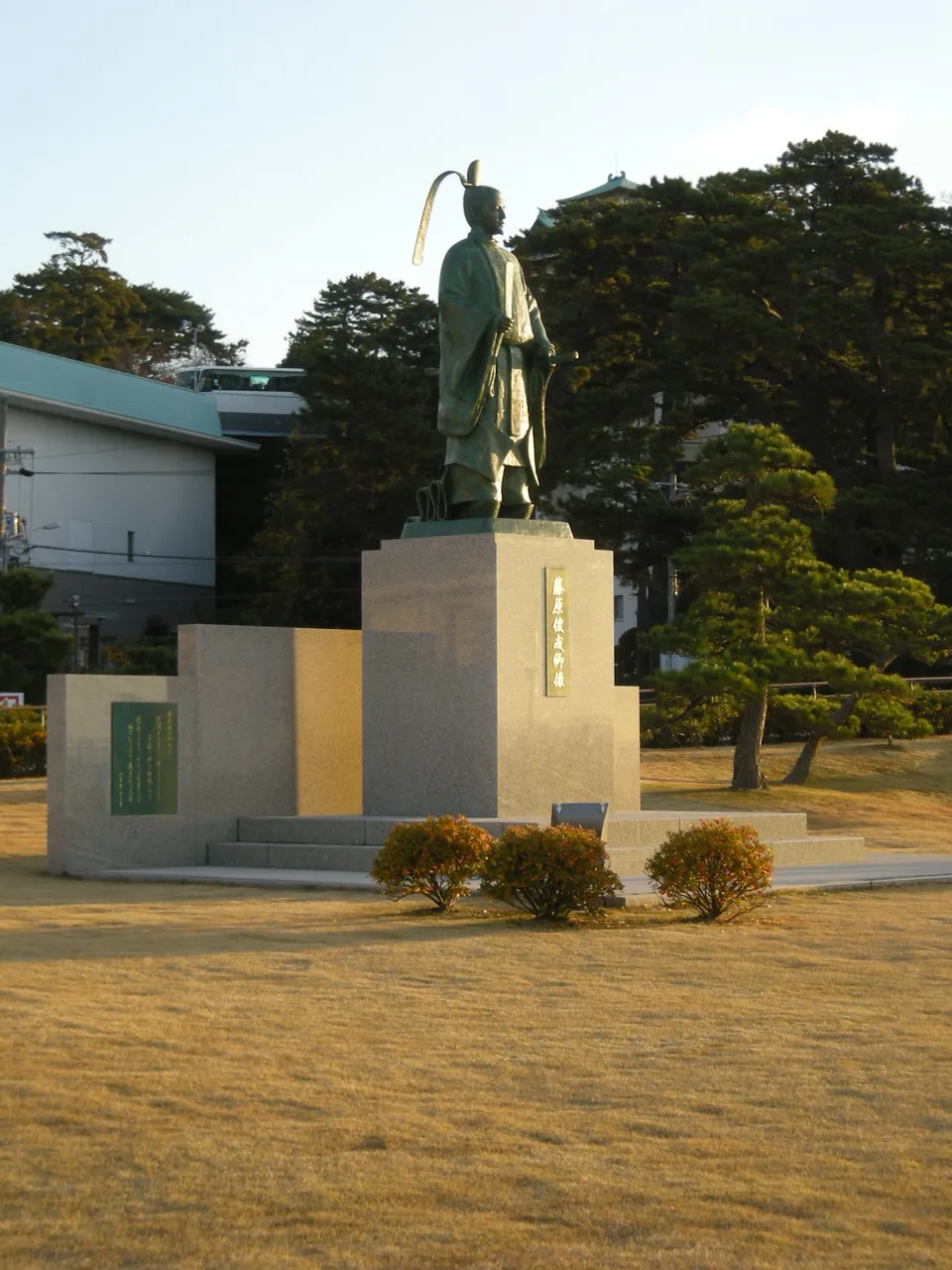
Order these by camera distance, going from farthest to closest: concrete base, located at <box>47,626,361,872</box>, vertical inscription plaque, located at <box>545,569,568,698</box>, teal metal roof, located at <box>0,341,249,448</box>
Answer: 1. teal metal roof, located at <box>0,341,249,448</box>
2. vertical inscription plaque, located at <box>545,569,568,698</box>
3. concrete base, located at <box>47,626,361,872</box>

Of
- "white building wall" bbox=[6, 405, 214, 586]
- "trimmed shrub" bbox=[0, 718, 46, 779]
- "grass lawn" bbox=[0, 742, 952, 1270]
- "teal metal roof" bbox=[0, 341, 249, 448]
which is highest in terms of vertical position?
"teal metal roof" bbox=[0, 341, 249, 448]

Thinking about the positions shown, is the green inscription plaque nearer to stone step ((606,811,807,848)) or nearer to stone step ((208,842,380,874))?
stone step ((208,842,380,874))

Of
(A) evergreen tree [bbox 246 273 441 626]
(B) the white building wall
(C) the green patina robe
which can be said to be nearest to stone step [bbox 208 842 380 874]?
(C) the green patina robe

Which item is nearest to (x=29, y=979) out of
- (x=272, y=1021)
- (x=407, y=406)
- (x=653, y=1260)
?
(x=272, y=1021)

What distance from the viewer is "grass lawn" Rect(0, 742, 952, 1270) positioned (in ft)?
13.9

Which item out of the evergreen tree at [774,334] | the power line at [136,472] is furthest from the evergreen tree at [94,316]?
the evergreen tree at [774,334]

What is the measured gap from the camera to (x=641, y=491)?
31.9 metres

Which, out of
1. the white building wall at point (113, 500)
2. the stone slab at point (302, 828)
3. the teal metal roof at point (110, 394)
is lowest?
the stone slab at point (302, 828)

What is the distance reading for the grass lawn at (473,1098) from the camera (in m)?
4.24

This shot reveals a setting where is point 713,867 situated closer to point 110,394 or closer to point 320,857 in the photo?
point 320,857

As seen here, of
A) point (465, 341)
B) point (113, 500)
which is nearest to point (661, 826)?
point (465, 341)

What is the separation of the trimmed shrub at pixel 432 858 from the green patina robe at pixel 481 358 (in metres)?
4.37

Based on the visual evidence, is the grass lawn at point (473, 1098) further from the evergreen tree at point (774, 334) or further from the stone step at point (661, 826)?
the evergreen tree at point (774, 334)

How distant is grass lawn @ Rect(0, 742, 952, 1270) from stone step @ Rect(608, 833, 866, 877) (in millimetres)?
2806
